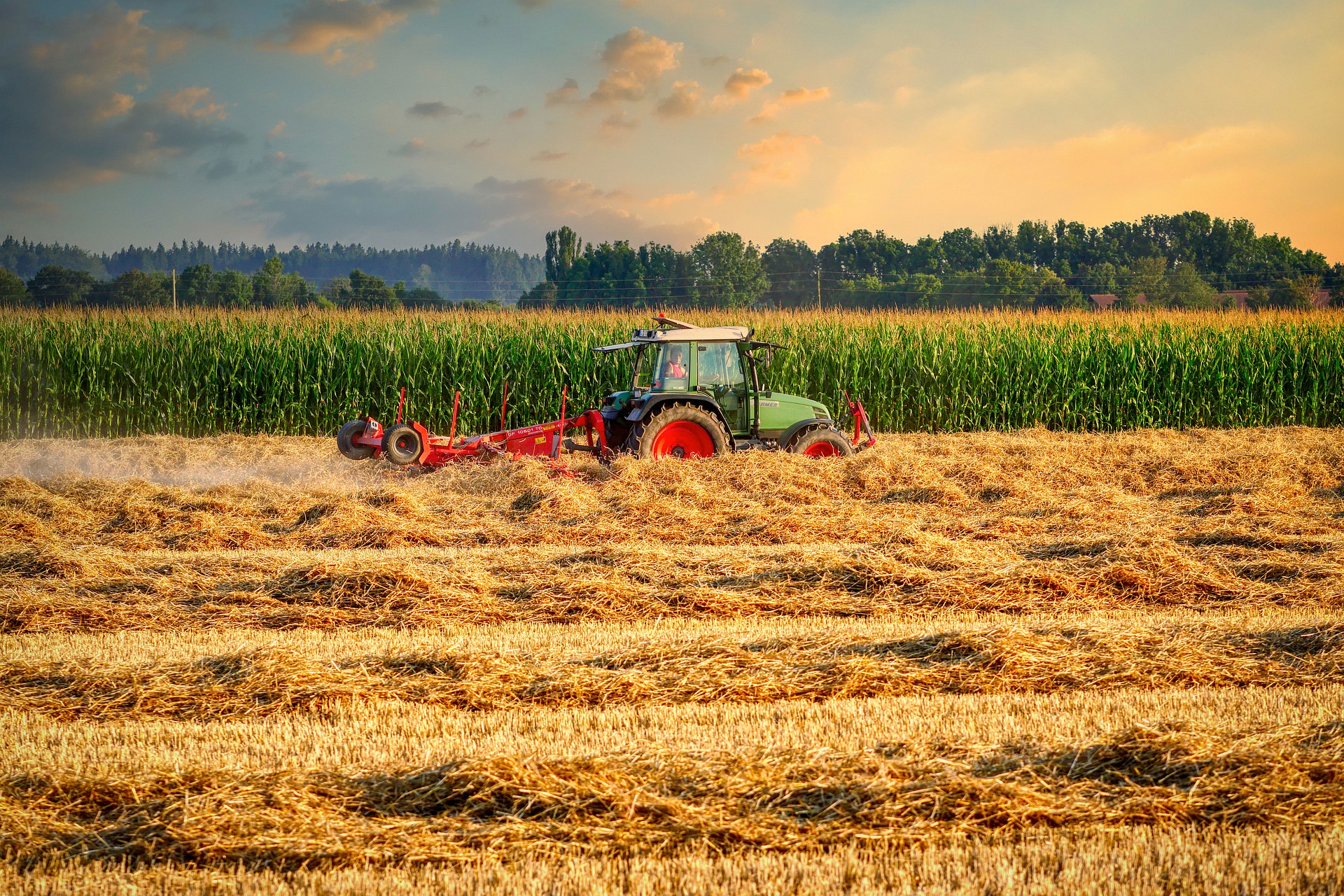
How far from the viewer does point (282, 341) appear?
18.7 m

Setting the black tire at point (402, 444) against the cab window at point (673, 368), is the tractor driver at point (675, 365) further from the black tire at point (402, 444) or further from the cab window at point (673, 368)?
the black tire at point (402, 444)

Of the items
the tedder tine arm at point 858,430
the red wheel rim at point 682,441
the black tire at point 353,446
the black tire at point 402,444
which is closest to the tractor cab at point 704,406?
the red wheel rim at point 682,441

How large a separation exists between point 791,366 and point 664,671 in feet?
46.6

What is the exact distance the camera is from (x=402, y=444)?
37.3 feet

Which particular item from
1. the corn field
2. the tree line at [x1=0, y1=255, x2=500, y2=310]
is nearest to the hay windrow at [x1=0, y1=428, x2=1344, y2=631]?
the corn field

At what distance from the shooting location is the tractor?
452 inches

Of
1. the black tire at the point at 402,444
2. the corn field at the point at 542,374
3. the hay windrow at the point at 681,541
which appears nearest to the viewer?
the hay windrow at the point at 681,541

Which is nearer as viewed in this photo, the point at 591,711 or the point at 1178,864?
the point at 1178,864

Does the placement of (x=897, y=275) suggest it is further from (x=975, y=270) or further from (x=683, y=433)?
(x=683, y=433)

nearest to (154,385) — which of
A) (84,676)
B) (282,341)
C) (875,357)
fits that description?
(282,341)

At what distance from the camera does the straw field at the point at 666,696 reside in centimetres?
352

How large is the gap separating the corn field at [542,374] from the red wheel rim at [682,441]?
6.71 meters

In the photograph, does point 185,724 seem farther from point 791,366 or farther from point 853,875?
point 791,366

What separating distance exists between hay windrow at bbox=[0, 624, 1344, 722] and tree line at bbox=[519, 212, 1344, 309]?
161ft
